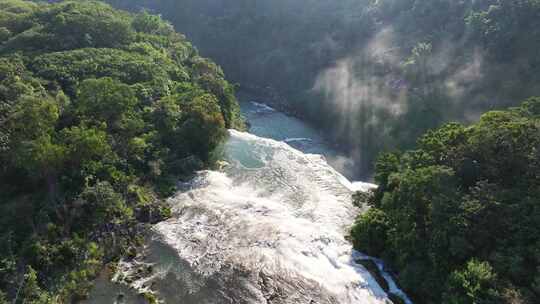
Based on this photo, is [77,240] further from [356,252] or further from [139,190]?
[356,252]

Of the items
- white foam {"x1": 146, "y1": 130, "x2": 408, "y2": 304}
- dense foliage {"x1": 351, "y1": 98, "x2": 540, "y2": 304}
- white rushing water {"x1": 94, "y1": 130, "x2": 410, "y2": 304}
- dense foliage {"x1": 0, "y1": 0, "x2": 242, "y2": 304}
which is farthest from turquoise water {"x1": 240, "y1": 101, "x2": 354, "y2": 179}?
dense foliage {"x1": 351, "y1": 98, "x2": 540, "y2": 304}

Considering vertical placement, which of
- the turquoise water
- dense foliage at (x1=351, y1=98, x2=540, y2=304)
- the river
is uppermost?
the turquoise water

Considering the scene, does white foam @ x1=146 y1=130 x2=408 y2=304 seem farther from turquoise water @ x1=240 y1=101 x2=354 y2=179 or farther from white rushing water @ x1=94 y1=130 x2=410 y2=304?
turquoise water @ x1=240 y1=101 x2=354 y2=179

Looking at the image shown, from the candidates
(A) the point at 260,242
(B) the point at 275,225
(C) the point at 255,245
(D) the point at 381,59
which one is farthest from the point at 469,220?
(D) the point at 381,59

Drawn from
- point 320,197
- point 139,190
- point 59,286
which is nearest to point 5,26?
point 139,190

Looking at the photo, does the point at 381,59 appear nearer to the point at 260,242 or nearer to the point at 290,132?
the point at 290,132
